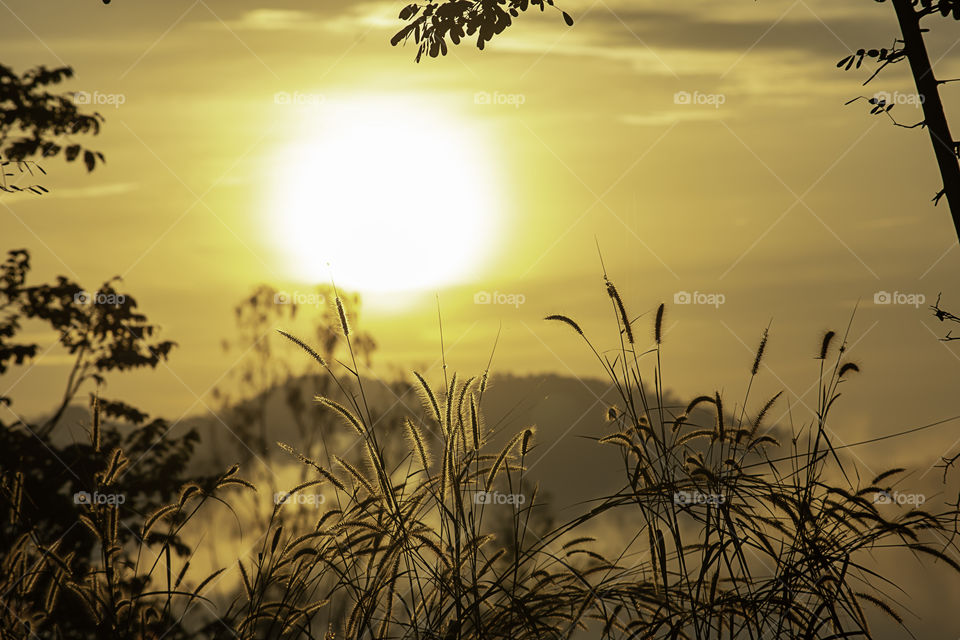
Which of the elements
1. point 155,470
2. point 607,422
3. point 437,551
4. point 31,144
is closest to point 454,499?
point 437,551

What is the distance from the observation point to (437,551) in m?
2.96

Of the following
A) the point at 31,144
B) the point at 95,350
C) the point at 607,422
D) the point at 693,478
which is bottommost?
the point at 693,478

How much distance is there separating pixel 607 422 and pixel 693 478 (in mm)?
433

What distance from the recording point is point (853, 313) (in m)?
3.36

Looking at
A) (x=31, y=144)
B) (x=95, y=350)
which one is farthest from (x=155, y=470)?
(x=31, y=144)

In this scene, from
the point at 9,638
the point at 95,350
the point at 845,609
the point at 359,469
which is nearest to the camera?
the point at 845,609

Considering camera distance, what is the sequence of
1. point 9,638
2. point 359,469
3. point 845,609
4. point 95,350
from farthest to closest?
point 95,350, point 9,638, point 359,469, point 845,609

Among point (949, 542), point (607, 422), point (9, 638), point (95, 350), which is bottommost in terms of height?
point (9, 638)

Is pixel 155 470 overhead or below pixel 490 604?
overhead

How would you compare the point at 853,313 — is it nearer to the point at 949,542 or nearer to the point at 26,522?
the point at 949,542

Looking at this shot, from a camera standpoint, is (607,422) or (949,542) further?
(607,422)

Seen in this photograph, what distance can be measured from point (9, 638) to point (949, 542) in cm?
323

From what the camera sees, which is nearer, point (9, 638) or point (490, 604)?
point (490, 604)

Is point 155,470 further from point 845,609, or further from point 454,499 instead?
point 845,609
